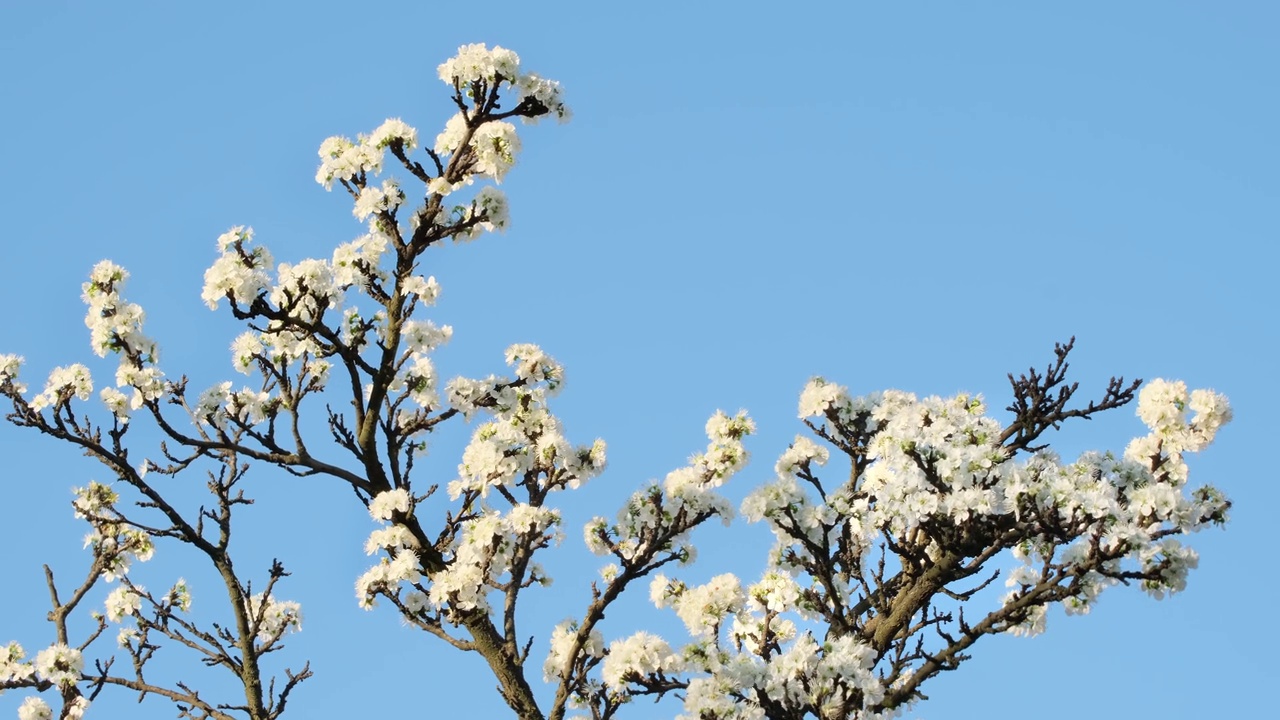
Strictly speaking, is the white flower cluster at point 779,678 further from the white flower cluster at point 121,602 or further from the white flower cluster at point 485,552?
the white flower cluster at point 121,602

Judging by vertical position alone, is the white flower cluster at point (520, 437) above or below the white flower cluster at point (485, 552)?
Result: above

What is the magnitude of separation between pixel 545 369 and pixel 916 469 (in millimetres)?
4379

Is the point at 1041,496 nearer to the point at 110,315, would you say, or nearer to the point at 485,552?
the point at 485,552

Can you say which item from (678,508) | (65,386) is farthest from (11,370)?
(678,508)

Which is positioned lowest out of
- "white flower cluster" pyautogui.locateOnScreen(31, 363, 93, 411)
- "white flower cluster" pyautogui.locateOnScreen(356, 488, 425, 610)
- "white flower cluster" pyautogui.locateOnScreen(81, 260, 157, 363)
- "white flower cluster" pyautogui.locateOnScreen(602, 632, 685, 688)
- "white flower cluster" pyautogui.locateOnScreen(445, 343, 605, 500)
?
"white flower cluster" pyautogui.locateOnScreen(602, 632, 685, 688)

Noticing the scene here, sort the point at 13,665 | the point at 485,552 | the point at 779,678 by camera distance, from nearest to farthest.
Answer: the point at 779,678, the point at 485,552, the point at 13,665

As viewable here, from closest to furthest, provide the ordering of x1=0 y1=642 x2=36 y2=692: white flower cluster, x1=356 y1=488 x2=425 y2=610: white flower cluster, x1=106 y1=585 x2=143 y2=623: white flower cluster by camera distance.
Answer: x1=356 y1=488 x2=425 y2=610: white flower cluster → x1=0 y1=642 x2=36 y2=692: white flower cluster → x1=106 y1=585 x2=143 y2=623: white flower cluster

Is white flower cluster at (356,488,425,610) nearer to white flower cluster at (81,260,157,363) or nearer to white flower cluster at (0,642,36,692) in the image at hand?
white flower cluster at (81,260,157,363)

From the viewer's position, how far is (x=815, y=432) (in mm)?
14188

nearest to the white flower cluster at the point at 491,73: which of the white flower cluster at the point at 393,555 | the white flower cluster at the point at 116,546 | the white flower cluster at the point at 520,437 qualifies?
the white flower cluster at the point at 520,437

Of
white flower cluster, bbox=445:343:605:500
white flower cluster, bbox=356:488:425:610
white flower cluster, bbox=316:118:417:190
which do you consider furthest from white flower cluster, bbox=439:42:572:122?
white flower cluster, bbox=356:488:425:610

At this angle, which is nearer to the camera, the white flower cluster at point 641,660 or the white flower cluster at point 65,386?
the white flower cluster at point 641,660

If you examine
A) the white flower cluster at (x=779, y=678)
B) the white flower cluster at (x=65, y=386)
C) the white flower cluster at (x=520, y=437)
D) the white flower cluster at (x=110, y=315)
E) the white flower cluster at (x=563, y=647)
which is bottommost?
the white flower cluster at (x=779, y=678)

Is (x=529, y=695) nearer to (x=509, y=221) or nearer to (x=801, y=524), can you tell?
(x=801, y=524)
